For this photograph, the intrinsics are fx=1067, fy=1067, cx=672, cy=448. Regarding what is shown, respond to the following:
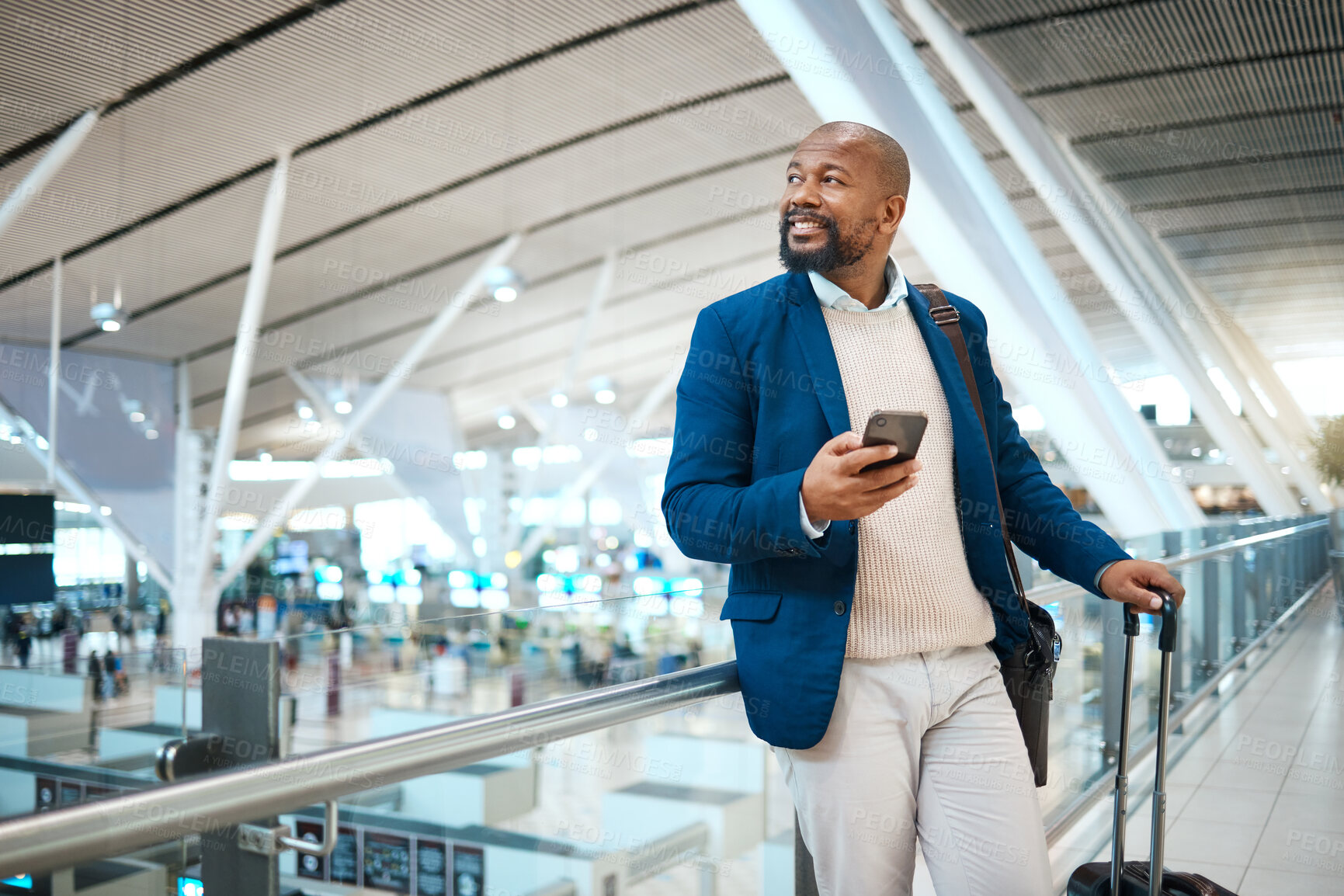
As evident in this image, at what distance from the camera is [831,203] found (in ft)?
6.99

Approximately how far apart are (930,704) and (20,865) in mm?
1509

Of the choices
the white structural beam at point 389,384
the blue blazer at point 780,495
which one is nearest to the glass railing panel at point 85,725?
the blue blazer at point 780,495

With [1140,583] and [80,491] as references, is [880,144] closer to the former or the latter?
[1140,583]

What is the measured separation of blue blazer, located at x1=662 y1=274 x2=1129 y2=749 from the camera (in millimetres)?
1850

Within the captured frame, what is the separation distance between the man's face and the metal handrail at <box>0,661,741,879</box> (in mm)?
961

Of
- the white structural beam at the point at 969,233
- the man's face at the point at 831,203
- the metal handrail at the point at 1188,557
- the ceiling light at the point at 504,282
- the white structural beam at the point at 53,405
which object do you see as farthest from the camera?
the white structural beam at the point at 53,405

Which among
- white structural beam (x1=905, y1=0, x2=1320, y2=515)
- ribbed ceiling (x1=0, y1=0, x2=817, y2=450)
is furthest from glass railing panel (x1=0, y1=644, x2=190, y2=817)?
white structural beam (x1=905, y1=0, x2=1320, y2=515)

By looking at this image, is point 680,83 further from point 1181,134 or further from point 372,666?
point 372,666

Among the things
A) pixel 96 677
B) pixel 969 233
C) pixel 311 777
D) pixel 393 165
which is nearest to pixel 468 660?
pixel 96 677

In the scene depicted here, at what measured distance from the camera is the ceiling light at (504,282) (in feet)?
45.0

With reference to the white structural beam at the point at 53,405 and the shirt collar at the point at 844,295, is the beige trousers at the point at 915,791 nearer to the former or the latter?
the shirt collar at the point at 844,295

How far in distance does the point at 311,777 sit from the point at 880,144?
62.4 inches

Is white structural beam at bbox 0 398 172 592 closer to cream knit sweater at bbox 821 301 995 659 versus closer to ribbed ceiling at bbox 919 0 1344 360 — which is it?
ribbed ceiling at bbox 919 0 1344 360

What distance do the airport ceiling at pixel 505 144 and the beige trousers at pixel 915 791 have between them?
36.9ft
